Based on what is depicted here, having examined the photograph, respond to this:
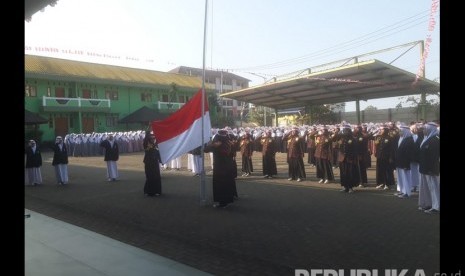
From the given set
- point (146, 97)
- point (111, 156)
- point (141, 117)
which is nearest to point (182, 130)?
point (111, 156)

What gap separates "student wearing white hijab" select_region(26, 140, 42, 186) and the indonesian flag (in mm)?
6942

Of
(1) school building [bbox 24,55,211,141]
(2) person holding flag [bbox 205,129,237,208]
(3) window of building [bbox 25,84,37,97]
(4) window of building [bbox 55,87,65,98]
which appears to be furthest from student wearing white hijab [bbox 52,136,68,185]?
(4) window of building [bbox 55,87,65,98]

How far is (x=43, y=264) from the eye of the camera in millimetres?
5086

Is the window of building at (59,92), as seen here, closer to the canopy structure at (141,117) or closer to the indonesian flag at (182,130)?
the canopy structure at (141,117)

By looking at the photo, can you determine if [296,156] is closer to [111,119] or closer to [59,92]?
[59,92]

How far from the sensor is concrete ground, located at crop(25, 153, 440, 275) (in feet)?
17.0

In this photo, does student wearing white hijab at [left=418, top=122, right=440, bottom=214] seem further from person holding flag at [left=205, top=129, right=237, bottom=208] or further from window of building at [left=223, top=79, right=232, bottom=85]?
window of building at [left=223, top=79, right=232, bottom=85]

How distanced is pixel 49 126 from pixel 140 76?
11.8 meters

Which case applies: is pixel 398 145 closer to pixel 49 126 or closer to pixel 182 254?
pixel 182 254

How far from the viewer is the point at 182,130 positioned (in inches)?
354

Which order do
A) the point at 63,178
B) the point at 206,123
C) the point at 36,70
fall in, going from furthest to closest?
the point at 36,70 → the point at 63,178 → the point at 206,123

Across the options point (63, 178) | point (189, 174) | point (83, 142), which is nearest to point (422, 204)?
point (189, 174)

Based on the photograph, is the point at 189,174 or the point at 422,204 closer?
the point at 422,204

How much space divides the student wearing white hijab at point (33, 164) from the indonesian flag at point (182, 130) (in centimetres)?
694
